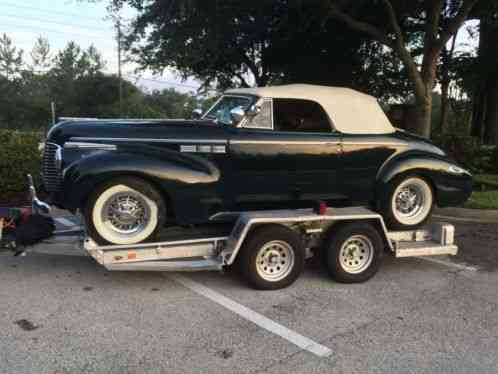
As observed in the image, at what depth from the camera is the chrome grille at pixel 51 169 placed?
16.6 feet

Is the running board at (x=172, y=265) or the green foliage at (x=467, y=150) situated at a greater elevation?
the green foliage at (x=467, y=150)

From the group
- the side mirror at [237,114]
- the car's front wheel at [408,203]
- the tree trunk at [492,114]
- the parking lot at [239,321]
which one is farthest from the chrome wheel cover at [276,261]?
the tree trunk at [492,114]

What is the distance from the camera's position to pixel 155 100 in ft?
283

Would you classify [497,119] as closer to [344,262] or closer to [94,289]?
[344,262]

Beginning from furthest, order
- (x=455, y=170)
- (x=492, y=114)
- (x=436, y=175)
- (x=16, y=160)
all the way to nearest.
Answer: (x=492, y=114), (x=16, y=160), (x=455, y=170), (x=436, y=175)

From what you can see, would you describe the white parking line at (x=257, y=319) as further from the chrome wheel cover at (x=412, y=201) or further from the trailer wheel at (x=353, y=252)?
the chrome wheel cover at (x=412, y=201)

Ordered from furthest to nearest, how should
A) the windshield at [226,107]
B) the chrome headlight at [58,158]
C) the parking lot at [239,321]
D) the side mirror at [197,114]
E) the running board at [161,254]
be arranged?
the side mirror at [197,114]
the windshield at [226,107]
the chrome headlight at [58,158]
the running board at [161,254]
the parking lot at [239,321]

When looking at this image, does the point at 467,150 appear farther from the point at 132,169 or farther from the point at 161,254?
the point at 132,169

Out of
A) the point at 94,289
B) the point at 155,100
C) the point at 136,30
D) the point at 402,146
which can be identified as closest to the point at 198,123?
the point at 94,289

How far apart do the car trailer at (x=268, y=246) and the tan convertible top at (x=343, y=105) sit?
3.49 ft

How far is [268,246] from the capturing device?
486 cm


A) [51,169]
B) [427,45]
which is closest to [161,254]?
[51,169]

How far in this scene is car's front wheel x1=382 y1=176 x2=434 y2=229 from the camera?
19.1 ft

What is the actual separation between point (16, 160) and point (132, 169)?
5494mm
